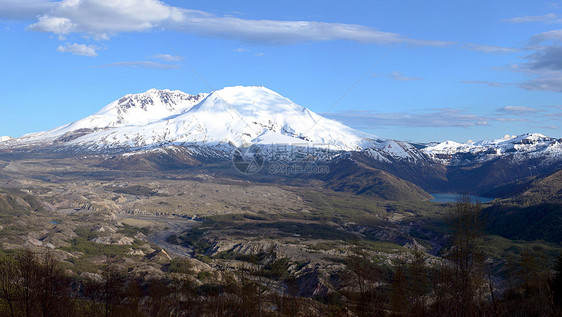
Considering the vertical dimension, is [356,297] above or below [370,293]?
below

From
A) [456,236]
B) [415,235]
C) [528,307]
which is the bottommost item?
[415,235]

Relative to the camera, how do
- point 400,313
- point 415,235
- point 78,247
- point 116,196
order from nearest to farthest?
point 400,313
point 78,247
point 415,235
point 116,196

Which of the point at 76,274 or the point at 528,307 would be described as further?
the point at 76,274

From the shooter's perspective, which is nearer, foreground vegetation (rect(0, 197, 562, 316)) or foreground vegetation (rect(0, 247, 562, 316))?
foreground vegetation (rect(0, 247, 562, 316))

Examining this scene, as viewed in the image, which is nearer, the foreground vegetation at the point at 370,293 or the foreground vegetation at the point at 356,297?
the foreground vegetation at the point at 356,297

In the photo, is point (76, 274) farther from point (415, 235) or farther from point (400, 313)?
point (415, 235)

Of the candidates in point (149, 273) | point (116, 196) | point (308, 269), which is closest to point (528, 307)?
point (308, 269)

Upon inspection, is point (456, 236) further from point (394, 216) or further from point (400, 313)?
point (394, 216)

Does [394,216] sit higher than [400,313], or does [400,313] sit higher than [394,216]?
[400,313]

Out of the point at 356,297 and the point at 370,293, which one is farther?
the point at 356,297

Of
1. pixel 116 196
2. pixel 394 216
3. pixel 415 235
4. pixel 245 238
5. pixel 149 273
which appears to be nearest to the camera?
pixel 149 273
